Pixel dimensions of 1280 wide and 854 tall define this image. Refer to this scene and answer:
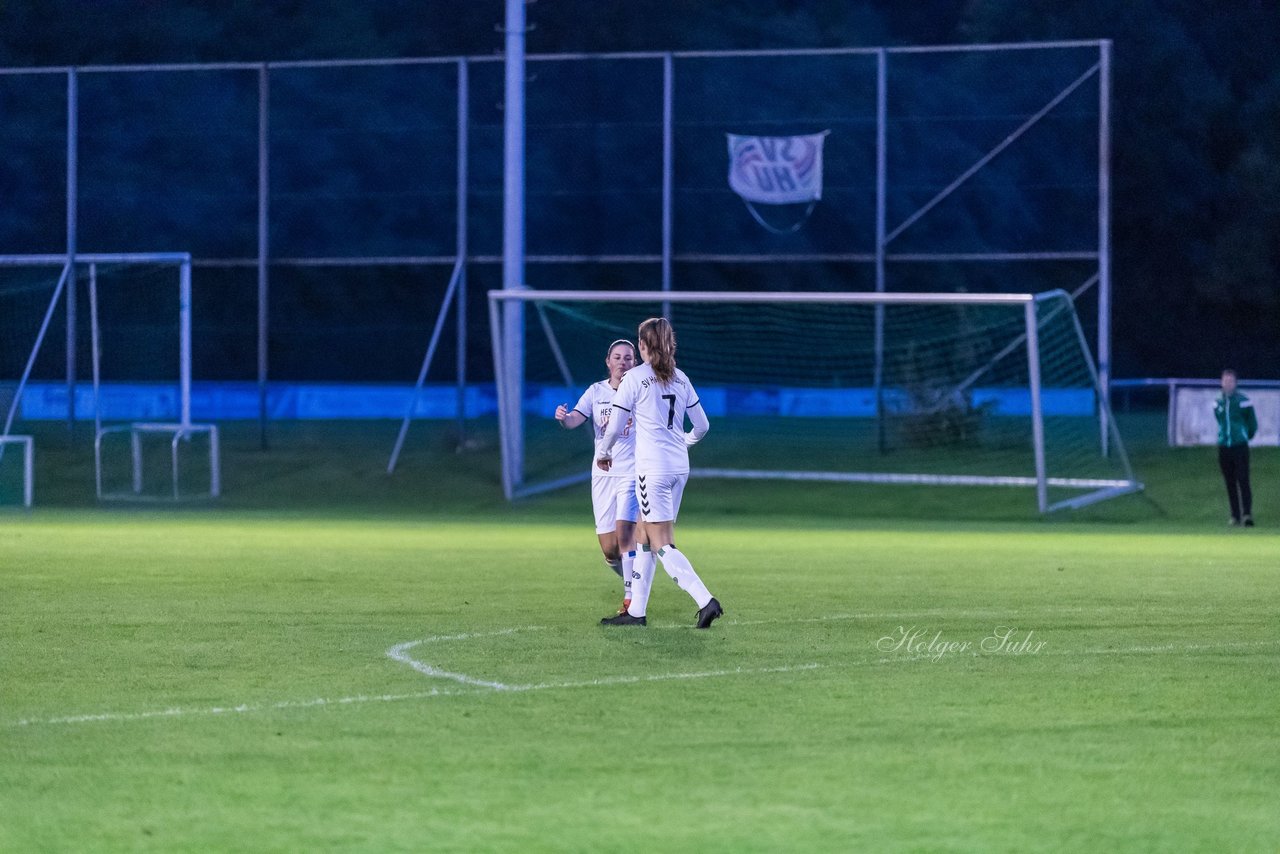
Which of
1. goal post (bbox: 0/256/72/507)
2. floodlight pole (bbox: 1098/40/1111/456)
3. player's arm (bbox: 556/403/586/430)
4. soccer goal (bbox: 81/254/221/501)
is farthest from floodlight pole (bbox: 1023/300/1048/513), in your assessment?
goal post (bbox: 0/256/72/507)

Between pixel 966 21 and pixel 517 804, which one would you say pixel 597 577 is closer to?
pixel 517 804

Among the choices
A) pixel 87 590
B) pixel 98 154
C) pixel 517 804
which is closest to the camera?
pixel 517 804

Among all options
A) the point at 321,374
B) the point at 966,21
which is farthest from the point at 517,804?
the point at 966,21

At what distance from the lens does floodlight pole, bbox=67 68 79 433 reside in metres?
29.7

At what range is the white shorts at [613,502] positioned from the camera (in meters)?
12.1

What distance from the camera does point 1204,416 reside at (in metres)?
28.7

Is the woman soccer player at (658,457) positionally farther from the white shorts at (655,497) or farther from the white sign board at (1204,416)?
the white sign board at (1204,416)

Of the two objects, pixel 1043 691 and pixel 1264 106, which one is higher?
pixel 1264 106

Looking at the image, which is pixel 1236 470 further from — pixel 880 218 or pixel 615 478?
pixel 615 478

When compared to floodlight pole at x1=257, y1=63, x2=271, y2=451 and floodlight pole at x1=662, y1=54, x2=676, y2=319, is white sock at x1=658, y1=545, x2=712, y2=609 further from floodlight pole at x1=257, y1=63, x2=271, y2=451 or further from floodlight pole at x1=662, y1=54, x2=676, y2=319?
floodlight pole at x1=257, y1=63, x2=271, y2=451

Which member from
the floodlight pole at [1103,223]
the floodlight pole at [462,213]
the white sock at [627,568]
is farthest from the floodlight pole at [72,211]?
the white sock at [627,568]

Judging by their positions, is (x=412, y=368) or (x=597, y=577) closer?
(x=597, y=577)

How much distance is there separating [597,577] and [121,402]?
19515 millimetres

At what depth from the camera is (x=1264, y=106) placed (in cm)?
5509
